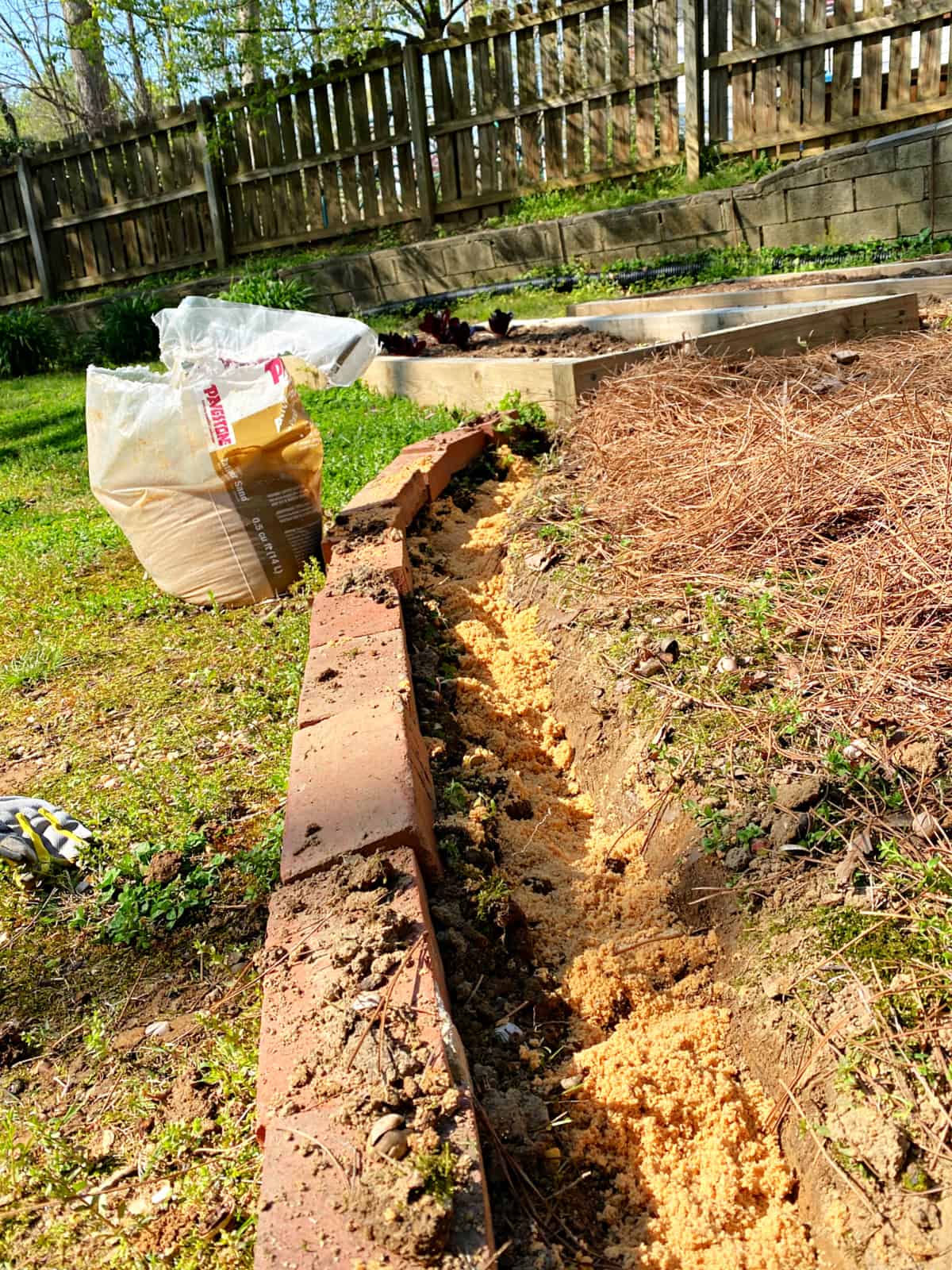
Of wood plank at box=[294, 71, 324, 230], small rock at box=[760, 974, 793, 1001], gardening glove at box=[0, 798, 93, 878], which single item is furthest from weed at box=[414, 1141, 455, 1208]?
wood plank at box=[294, 71, 324, 230]

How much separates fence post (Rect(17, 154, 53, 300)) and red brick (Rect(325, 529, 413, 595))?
11.8m

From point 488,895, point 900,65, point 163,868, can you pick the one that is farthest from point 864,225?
point 163,868

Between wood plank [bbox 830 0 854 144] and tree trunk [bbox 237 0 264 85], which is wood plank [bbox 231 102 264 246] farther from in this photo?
wood plank [bbox 830 0 854 144]

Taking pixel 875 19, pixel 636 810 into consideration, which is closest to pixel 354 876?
→ pixel 636 810

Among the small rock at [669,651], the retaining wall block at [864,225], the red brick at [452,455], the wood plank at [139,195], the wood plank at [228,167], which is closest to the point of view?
the small rock at [669,651]

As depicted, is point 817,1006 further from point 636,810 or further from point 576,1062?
point 636,810

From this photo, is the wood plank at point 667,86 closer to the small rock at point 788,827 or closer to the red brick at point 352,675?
the red brick at point 352,675

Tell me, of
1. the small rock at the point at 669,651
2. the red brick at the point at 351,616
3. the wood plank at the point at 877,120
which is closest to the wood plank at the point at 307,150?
the wood plank at the point at 877,120

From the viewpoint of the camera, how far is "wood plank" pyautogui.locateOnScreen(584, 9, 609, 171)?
9.80 meters

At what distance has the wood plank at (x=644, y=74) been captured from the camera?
31.3ft

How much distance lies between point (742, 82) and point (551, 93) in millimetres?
1965

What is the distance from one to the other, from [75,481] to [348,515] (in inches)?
129

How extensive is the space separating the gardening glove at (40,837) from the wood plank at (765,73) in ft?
29.6

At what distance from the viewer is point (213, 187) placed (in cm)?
1202
